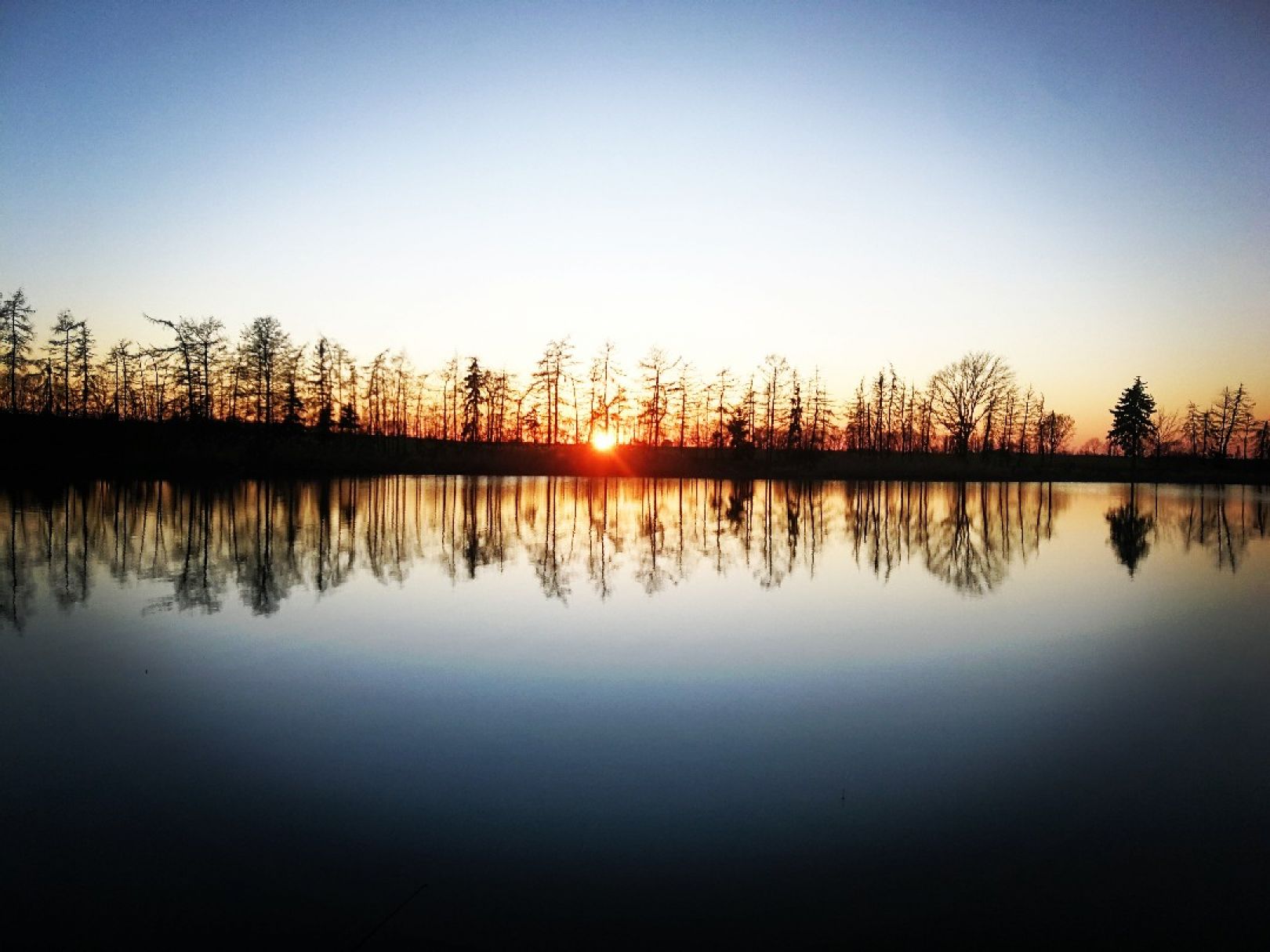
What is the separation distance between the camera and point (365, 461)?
6006 cm

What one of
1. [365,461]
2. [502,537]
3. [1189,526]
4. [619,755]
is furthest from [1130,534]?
[365,461]

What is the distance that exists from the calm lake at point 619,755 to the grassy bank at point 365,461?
134 ft

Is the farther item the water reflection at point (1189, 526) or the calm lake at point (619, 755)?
the water reflection at point (1189, 526)

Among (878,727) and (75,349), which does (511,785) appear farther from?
(75,349)

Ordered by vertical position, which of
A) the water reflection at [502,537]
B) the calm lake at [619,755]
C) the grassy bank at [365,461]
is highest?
the grassy bank at [365,461]

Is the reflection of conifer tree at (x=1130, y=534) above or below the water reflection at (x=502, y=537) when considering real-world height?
below

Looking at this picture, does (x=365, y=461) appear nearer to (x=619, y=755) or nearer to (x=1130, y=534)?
(x=1130, y=534)

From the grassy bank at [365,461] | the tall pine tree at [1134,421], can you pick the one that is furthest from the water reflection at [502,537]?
the tall pine tree at [1134,421]

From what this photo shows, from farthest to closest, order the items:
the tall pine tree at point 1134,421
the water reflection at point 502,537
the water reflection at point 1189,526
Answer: the tall pine tree at point 1134,421 < the water reflection at point 1189,526 < the water reflection at point 502,537

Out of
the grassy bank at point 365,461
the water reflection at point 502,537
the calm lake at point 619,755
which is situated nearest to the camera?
the calm lake at point 619,755

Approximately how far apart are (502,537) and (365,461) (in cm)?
4440

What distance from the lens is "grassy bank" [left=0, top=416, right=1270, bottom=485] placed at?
4744 centimetres

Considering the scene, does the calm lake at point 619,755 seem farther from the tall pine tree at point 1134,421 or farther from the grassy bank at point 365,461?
the tall pine tree at point 1134,421

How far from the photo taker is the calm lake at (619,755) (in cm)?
383
